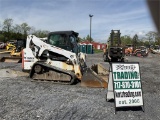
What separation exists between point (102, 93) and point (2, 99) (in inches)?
126

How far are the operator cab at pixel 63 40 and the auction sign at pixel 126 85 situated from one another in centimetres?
576

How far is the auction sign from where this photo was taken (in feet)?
22.2

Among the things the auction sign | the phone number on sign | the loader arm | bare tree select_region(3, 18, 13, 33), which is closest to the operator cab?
the loader arm

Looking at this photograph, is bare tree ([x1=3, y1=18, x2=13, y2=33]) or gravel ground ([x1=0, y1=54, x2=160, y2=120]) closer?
gravel ground ([x1=0, y1=54, x2=160, y2=120])

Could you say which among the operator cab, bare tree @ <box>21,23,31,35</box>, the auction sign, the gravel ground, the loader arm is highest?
bare tree @ <box>21,23,31,35</box>

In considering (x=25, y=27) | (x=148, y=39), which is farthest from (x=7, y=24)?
(x=148, y=39)

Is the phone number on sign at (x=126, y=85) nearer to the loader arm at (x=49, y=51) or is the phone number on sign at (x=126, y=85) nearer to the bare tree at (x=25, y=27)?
the loader arm at (x=49, y=51)

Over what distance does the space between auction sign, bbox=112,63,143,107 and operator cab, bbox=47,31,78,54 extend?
18.9 feet

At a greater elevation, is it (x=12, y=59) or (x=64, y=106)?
(x=12, y=59)

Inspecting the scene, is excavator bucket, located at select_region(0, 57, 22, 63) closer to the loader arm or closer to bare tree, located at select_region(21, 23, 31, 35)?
the loader arm

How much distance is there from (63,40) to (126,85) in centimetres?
622

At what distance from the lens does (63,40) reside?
12.6 metres

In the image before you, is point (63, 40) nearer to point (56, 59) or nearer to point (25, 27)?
point (56, 59)

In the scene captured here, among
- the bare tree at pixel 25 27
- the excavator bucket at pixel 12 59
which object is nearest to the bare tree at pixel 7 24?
the bare tree at pixel 25 27
